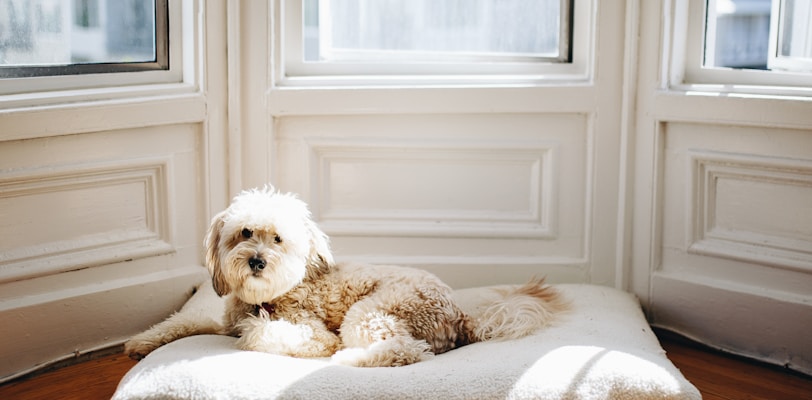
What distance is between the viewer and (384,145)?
3252 millimetres

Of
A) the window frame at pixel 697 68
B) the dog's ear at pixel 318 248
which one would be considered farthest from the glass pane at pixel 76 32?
the window frame at pixel 697 68

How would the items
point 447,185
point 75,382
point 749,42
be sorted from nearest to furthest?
point 75,382 < point 749,42 < point 447,185

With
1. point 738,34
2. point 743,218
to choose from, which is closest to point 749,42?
point 738,34

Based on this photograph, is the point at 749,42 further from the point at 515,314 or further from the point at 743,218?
the point at 515,314

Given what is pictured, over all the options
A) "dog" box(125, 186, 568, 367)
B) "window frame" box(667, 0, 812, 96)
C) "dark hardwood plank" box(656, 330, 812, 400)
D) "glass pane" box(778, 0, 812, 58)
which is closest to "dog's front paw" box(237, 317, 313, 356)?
"dog" box(125, 186, 568, 367)

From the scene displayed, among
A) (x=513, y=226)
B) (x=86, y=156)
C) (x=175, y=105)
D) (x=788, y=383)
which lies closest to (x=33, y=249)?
(x=86, y=156)

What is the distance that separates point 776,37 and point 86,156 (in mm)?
2306

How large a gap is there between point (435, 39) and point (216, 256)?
52.8 inches

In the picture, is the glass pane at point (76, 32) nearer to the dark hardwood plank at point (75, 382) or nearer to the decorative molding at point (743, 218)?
the dark hardwood plank at point (75, 382)

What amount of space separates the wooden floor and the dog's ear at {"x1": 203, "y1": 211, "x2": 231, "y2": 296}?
52cm

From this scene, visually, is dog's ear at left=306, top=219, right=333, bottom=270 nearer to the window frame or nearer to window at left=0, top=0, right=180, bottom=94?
window at left=0, top=0, right=180, bottom=94

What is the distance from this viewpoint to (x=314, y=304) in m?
2.51

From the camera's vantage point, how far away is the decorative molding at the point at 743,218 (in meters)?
2.86

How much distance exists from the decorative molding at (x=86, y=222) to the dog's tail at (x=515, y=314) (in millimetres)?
1180
